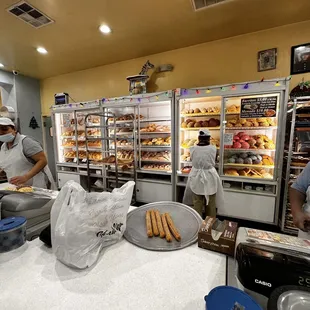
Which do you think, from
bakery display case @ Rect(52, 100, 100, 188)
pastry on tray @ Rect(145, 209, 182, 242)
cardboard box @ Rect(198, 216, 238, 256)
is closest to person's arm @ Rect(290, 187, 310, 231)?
cardboard box @ Rect(198, 216, 238, 256)

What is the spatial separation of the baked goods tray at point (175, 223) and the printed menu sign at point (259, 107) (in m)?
2.19

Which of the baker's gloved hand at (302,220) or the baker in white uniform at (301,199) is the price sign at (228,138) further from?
the baker's gloved hand at (302,220)

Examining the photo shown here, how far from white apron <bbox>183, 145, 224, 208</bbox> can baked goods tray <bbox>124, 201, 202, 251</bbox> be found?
150 centimetres

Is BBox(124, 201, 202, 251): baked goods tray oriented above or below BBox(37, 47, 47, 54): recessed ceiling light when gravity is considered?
below

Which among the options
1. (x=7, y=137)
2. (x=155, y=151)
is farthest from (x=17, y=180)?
(x=155, y=151)

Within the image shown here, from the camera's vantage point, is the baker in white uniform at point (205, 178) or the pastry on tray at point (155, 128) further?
the pastry on tray at point (155, 128)

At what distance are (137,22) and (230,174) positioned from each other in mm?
2818

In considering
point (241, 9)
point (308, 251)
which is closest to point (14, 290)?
point (308, 251)

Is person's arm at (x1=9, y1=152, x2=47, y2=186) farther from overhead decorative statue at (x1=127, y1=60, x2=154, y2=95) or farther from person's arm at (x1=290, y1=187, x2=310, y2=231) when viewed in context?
person's arm at (x1=290, y1=187, x2=310, y2=231)

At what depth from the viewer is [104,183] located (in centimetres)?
402

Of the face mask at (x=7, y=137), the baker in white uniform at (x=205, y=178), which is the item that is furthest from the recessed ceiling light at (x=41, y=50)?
the baker in white uniform at (x=205, y=178)

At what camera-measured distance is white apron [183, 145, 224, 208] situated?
8.75ft

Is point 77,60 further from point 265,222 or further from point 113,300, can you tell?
point 265,222

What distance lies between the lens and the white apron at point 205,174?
267 centimetres
